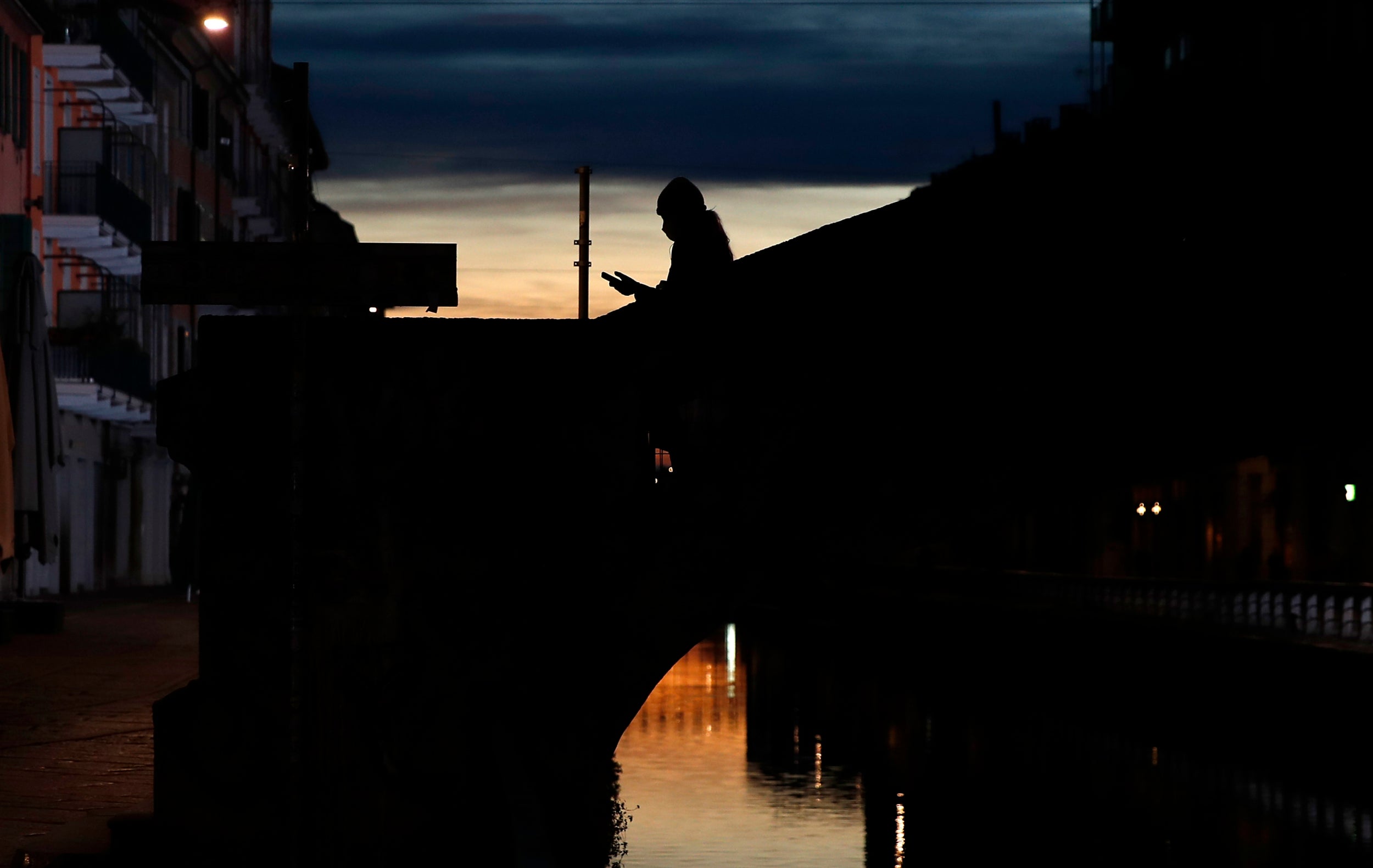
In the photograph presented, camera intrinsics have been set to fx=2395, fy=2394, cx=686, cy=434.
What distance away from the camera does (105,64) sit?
39188 millimetres

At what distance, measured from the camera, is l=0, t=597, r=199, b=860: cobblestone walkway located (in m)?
9.67

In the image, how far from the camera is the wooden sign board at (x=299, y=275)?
21.6ft

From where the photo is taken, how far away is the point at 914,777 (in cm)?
1647

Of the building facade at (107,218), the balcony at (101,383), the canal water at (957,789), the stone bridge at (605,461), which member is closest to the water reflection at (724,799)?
the canal water at (957,789)

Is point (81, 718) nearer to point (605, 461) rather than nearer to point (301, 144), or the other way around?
point (605, 461)

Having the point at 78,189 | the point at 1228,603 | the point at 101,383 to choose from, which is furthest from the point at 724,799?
the point at 78,189

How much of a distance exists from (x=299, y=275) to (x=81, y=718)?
7955 mm

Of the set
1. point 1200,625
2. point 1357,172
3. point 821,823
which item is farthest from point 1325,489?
point 1357,172

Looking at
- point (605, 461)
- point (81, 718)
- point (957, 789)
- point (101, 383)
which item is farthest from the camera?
point (101, 383)

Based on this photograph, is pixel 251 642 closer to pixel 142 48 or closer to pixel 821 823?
pixel 821 823

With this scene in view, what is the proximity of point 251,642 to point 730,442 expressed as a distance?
1690 millimetres

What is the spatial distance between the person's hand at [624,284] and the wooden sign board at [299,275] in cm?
130

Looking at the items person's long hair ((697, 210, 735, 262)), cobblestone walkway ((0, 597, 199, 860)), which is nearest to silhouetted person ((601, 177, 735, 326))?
person's long hair ((697, 210, 735, 262))

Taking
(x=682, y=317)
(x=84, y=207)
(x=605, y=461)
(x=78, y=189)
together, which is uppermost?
(x=78, y=189)
